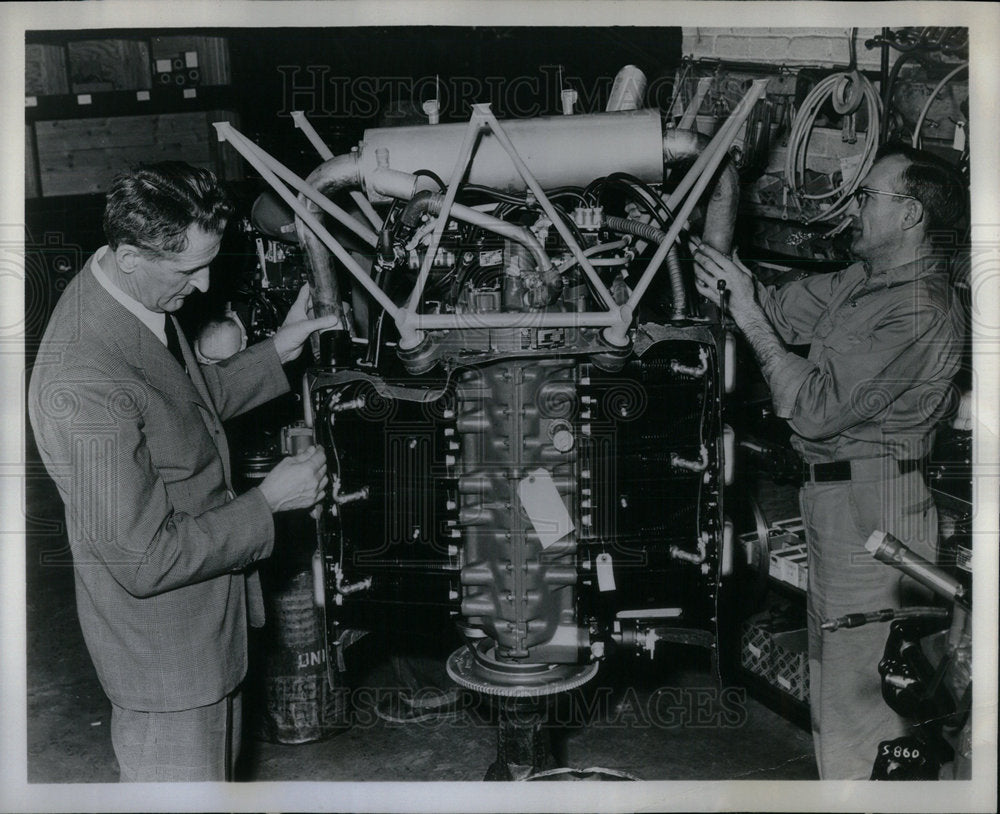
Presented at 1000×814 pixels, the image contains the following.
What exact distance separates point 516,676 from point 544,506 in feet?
1.55

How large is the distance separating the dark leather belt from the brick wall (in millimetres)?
1478

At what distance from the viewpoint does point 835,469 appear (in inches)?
104

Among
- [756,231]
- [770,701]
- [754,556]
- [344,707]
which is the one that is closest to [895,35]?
[756,231]

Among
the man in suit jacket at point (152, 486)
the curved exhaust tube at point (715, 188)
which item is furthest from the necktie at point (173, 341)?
the curved exhaust tube at point (715, 188)

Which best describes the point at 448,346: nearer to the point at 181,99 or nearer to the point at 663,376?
the point at 663,376

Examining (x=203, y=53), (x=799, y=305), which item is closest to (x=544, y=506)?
(x=799, y=305)

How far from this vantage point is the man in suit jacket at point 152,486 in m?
1.92

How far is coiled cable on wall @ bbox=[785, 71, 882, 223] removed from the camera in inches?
122

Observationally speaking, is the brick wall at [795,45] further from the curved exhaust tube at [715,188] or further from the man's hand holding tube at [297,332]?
the man's hand holding tube at [297,332]

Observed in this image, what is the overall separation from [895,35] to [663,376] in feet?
5.20

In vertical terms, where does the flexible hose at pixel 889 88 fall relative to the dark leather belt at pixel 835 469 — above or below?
above

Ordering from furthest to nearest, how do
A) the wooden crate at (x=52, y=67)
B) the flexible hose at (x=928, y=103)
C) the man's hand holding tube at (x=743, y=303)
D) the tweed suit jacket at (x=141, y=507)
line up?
the wooden crate at (x=52, y=67) → the flexible hose at (x=928, y=103) → the man's hand holding tube at (x=743, y=303) → the tweed suit jacket at (x=141, y=507)

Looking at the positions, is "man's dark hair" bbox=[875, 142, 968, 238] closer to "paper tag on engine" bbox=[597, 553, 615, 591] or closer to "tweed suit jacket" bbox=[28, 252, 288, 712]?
"paper tag on engine" bbox=[597, 553, 615, 591]

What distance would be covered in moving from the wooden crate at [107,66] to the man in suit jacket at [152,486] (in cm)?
250
